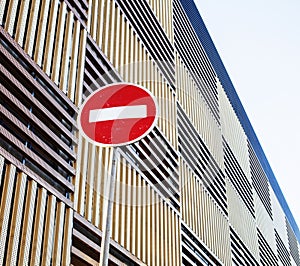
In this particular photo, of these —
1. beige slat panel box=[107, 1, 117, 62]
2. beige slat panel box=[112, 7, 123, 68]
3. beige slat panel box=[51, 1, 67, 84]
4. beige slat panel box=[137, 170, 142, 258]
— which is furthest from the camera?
beige slat panel box=[112, 7, 123, 68]

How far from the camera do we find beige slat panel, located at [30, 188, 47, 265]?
1173cm

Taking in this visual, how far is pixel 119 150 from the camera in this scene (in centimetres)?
1525

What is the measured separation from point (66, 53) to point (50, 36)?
2.57 feet

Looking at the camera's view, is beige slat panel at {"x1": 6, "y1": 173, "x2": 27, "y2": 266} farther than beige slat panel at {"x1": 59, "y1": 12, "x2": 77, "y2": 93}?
No

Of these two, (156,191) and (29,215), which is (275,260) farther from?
(29,215)

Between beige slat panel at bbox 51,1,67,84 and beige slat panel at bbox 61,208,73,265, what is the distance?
3601 mm

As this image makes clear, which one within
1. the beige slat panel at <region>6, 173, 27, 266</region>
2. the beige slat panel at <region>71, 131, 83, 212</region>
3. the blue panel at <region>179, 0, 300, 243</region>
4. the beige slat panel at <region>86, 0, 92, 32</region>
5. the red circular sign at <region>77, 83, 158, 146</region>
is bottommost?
the red circular sign at <region>77, 83, 158, 146</region>

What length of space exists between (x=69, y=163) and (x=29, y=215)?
2.77 metres

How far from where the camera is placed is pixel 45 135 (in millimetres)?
13359

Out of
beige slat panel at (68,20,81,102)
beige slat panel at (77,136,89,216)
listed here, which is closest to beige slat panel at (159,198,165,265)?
beige slat panel at (77,136,89,216)

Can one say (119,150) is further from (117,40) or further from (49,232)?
(117,40)

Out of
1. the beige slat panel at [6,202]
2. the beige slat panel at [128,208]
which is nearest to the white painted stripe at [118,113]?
the beige slat panel at [6,202]

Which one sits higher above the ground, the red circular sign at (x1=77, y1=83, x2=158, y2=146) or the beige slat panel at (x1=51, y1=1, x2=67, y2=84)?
the beige slat panel at (x1=51, y1=1, x2=67, y2=84)

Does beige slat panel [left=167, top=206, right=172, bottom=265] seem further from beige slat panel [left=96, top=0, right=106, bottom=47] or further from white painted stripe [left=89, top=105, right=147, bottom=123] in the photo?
white painted stripe [left=89, top=105, right=147, bottom=123]
